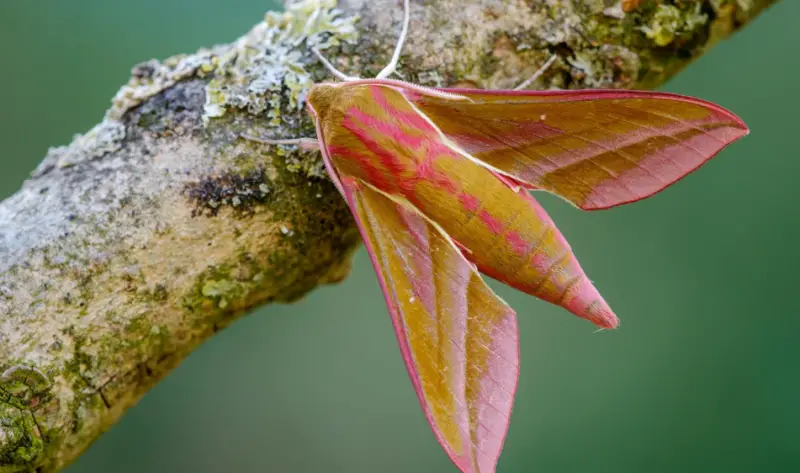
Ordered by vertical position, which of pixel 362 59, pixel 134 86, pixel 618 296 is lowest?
pixel 618 296

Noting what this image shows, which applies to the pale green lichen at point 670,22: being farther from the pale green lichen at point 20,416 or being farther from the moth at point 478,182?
the pale green lichen at point 20,416

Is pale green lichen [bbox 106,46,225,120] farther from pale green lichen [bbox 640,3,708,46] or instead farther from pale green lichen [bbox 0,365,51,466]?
pale green lichen [bbox 640,3,708,46]

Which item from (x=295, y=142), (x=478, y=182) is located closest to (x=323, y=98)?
(x=295, y=142)

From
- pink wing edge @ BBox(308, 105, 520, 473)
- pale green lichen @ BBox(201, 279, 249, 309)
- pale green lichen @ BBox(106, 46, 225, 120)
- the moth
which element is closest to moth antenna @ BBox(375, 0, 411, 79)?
the moth

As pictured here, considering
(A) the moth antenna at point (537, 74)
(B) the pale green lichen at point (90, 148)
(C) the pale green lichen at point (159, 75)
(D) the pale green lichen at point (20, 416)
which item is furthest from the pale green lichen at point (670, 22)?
(D) the pale green lichen at point (20, 416)

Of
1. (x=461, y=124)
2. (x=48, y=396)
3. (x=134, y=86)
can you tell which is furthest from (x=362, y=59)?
(x=48, y=396)

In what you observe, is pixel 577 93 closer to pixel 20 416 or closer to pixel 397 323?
pixel 397 323

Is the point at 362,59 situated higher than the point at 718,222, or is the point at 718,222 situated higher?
the point at 362,59

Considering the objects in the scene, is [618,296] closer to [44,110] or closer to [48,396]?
[48,396]
